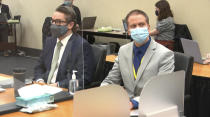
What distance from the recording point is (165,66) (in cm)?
251

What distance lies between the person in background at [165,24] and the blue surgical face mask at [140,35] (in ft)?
11.5

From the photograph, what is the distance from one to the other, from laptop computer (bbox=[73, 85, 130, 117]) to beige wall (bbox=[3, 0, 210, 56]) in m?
1.02

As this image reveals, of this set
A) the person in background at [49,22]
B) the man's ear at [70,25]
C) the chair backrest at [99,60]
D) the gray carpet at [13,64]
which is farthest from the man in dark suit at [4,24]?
the chair backrest at [99,60]

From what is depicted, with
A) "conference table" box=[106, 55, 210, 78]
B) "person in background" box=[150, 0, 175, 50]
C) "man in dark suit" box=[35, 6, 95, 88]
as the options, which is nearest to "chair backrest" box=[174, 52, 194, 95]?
"conference table" box=[106, 55, 210, 78]

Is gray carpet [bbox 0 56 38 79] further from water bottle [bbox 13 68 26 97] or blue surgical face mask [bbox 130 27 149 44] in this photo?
blue surgical face mask [bbox 130 27 149 44]

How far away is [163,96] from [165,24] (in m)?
4.52

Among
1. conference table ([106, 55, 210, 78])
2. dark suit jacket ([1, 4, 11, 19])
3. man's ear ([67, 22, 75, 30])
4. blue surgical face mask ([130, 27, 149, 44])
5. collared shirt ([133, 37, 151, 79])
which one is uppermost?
dark suit jacket ([1, 4, 11, 19])

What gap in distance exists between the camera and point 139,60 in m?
2.62

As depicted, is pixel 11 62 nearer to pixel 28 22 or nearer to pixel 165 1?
pixel 28 22

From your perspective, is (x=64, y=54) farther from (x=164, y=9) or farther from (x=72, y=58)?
(x=164, y=9)

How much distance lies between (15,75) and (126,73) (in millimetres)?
867

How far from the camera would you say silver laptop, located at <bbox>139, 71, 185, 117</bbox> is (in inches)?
61.9

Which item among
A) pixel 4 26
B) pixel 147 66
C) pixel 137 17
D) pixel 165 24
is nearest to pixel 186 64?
pixel 147 66

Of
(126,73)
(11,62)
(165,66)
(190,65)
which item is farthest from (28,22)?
(190,65)
